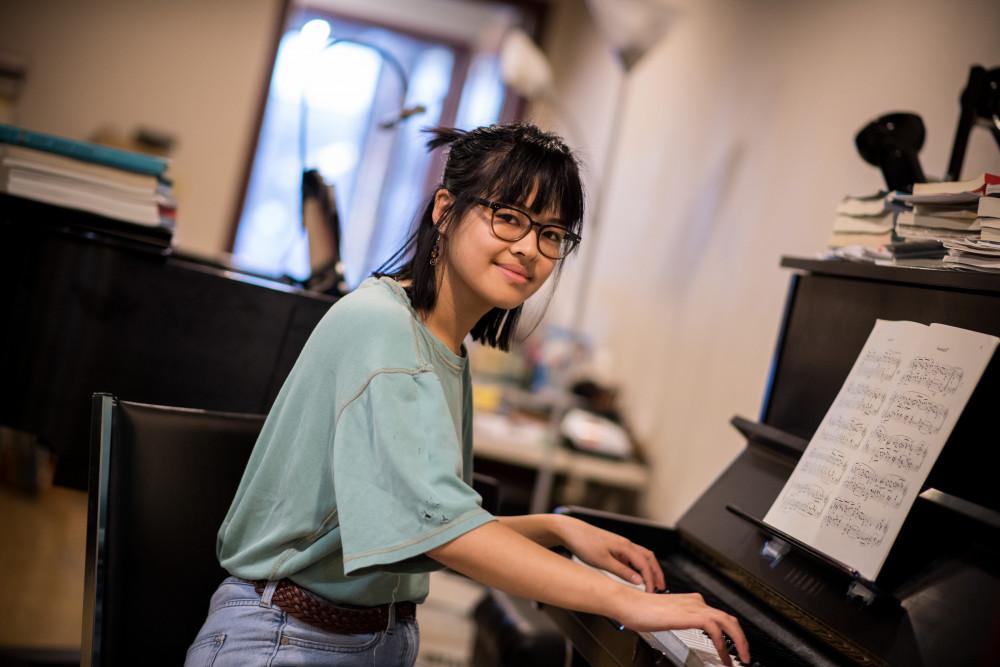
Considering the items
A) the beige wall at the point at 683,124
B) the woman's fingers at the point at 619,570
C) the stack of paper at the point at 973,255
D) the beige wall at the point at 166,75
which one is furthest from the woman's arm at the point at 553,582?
the beige wall at the point at 166,75

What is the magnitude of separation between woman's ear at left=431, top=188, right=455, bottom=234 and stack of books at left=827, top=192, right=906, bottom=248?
794 mm

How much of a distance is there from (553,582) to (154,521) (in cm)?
63

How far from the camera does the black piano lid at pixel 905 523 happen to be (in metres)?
1.29

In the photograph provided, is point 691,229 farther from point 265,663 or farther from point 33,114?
point 33,114

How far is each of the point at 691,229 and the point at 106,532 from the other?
2917 millimetres

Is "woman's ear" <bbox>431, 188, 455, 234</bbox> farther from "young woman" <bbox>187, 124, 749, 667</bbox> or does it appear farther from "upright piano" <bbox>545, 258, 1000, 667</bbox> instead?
"upright piano" <bbox>545, 258, 1000, 667</bbox>

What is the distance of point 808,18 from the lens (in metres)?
3.15

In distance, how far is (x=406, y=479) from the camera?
45.1 inches

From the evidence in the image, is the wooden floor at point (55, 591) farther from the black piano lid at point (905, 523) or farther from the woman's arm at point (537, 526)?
the black piano lid at point (905, 523)

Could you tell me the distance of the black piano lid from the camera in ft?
4.24

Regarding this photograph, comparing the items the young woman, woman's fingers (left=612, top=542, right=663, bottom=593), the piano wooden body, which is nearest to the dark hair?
the young woman

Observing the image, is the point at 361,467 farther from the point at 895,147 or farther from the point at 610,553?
the point at 895,147

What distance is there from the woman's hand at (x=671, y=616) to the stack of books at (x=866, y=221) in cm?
84

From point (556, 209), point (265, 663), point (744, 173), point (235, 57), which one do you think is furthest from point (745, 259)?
point (235, 57)
